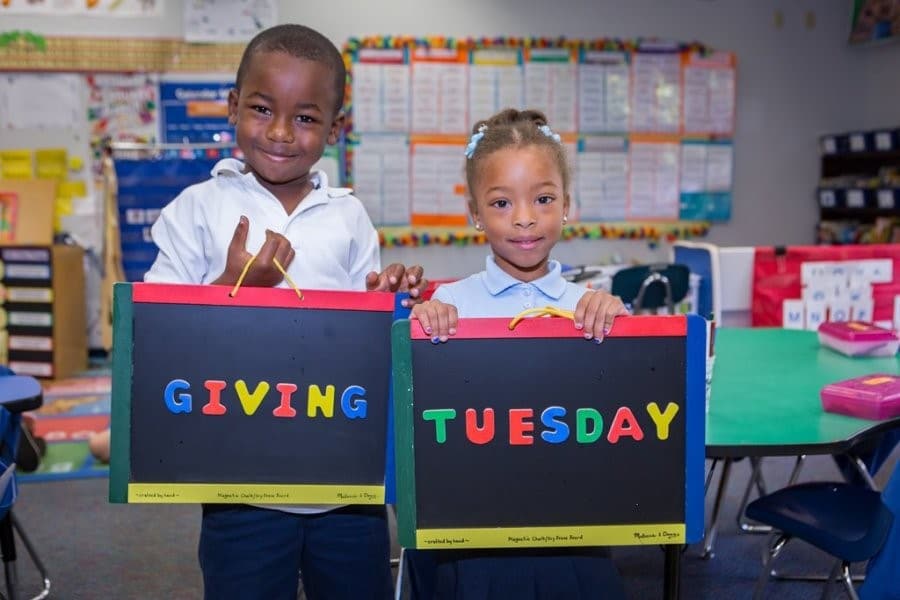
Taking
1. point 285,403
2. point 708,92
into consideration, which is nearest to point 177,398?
point 285,403

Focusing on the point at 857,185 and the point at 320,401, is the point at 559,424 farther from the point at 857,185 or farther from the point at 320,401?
the point at 857,185

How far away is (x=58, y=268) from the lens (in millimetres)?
5012

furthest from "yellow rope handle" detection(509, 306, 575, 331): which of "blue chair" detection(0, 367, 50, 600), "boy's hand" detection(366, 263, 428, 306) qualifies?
"blue chair" detection(0, 367, 50, 600)

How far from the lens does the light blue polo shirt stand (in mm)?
1438

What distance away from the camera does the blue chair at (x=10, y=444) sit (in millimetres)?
1938

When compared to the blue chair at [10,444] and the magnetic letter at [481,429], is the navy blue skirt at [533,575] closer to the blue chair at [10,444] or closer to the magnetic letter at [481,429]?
the magnetic letter at [481,429]

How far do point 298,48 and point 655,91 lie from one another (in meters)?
4.70

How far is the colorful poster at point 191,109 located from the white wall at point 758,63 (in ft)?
2.18

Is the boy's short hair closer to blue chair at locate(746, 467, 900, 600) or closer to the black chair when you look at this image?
blue chair at locate(746, 467, 900, 600)

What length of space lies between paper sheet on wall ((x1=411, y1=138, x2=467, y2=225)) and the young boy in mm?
4000

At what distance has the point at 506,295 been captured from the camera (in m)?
1.45

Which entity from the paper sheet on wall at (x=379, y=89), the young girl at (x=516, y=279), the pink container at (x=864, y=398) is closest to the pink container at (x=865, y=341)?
the pink container at (x=864, y=398)

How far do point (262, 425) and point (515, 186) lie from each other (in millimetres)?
574

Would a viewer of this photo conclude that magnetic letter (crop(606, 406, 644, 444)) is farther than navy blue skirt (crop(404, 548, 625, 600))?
No
